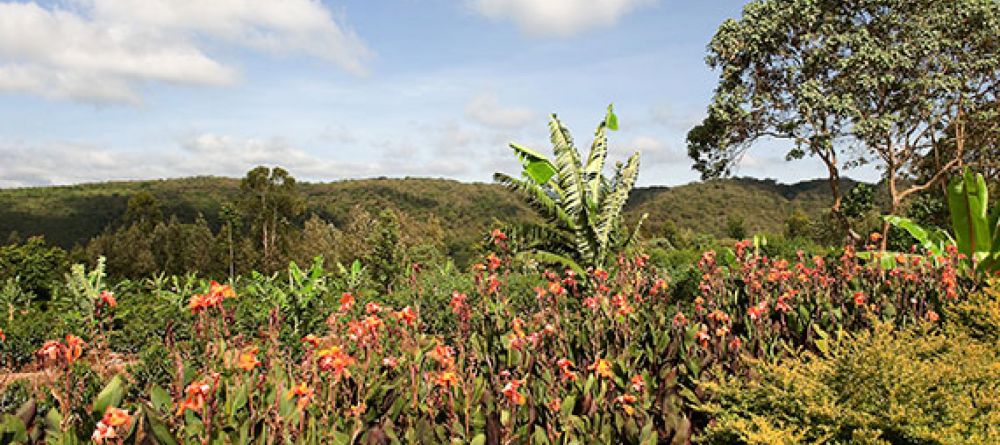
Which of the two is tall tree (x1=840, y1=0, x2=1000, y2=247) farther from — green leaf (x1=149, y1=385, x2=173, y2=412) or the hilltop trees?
green leaf (x1=149, y1=385, x2=173, y2=412)

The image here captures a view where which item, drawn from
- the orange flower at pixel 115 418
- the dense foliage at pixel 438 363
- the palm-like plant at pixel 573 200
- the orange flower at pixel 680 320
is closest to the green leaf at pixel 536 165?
the palm-like plant at pixel 573 200

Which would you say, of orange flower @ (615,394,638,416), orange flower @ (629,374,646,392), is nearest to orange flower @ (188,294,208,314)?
orange flower @ (615,394,638,416)

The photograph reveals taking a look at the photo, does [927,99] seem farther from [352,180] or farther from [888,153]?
[352,180]

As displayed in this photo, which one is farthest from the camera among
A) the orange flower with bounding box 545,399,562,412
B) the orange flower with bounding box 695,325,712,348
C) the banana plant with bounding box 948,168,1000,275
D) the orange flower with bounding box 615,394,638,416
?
the banana plant with bounding box 948,168,1000,275

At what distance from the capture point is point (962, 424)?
237 centimetres

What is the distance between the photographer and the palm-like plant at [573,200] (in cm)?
846

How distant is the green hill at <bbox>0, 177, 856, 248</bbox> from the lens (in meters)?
41.6

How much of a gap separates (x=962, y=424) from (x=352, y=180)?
218 ft

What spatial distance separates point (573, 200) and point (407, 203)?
1904 inches

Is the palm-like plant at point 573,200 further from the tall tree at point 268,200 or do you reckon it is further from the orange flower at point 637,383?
the tall tree at point 268,200

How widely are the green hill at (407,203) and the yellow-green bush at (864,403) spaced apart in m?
32.1

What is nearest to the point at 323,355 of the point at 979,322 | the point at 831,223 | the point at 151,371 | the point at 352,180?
the point at 151,371

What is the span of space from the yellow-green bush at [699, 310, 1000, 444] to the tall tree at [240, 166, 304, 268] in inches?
872

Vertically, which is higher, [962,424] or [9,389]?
[962,424]
